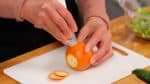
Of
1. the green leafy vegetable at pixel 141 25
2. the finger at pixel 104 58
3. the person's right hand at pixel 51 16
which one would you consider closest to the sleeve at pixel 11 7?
the person's right hand at pixel 51 16

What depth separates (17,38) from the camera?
48.9 inches

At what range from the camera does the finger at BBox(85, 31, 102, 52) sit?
1.02 m

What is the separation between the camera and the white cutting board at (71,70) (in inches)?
38.3

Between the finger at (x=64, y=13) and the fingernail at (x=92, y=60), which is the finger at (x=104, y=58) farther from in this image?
the finger at (x=64, y=13)

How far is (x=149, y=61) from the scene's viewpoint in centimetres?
105

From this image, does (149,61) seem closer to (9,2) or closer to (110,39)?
(110,39)

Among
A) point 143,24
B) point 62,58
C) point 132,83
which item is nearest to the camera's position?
point 132,83

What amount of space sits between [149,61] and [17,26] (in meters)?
0.44

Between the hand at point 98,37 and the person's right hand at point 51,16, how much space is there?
0.07m

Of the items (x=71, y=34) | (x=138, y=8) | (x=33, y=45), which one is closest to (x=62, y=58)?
(x=71, y=34)

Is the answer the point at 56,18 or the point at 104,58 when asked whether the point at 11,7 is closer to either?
the point at 56,18

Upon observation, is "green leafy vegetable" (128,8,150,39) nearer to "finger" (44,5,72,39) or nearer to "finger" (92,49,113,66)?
"finger" (92,49,113,66)

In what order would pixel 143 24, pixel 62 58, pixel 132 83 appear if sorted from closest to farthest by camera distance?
pixel 132 83 → pixel 62 58 → pixel 143 24

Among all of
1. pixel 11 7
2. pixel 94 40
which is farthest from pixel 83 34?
pixel 11 7
